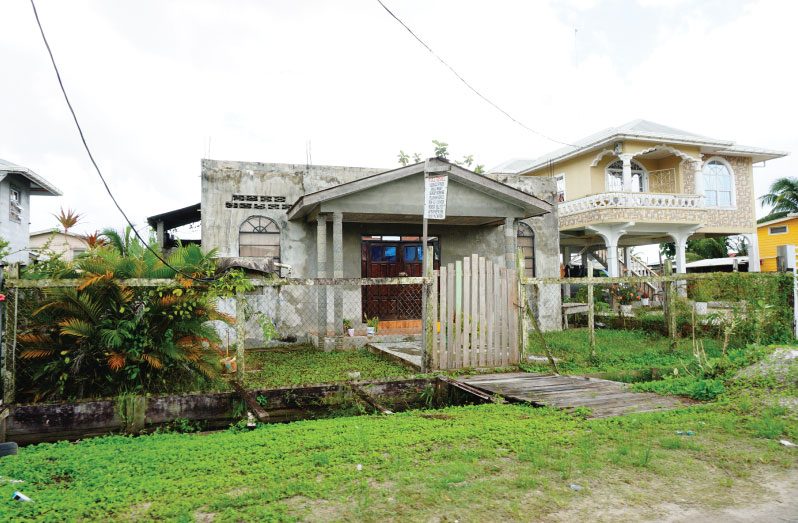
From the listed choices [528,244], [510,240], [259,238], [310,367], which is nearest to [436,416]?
[310,367]

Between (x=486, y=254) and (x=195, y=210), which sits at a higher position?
(x=195, y=210)

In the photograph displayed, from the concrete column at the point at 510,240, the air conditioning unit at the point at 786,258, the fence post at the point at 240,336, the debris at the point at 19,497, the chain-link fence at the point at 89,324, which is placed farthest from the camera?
the concrete column at the point at 510,240

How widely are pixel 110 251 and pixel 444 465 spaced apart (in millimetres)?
4760

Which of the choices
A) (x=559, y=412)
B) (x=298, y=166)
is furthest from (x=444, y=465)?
(x=298, y=166)

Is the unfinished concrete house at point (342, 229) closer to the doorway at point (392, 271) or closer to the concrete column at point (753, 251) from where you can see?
the doorway at point (392, 271)

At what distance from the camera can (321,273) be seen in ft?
36.7

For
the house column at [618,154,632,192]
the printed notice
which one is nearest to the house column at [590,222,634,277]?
the house column at [618,154,632,192]

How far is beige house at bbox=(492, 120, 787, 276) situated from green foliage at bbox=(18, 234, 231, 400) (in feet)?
50.3

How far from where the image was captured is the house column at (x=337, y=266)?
11.1m

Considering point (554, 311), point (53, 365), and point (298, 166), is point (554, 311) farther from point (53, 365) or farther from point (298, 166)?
point (53, 365)

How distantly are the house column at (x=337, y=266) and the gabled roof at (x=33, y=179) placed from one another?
1203cm

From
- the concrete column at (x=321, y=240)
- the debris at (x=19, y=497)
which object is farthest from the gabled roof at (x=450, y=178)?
the debris at (x=19, y=497)

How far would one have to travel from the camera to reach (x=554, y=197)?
49.5 feet

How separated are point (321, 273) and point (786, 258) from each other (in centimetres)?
940
